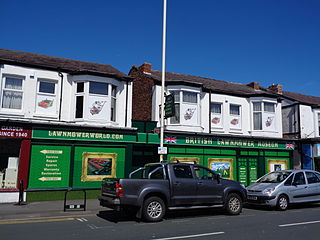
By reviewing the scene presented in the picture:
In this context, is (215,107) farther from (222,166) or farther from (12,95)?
(12,95)

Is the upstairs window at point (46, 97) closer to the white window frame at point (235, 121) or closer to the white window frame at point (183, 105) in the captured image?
the white window frame at point (183, 105)

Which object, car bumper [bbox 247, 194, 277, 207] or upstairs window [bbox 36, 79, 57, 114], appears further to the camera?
upstairs window [bbox 36, 79, 57, 114]

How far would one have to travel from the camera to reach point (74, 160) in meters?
14.2

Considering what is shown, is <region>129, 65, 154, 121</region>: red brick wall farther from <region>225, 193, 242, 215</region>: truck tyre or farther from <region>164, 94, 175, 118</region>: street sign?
<region>225, 193, 242, 215</region>: truck tyre

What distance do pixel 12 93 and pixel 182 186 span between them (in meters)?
9.73

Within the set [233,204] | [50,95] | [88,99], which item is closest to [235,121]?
[233,204]

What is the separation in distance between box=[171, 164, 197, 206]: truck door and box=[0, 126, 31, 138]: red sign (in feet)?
24.9

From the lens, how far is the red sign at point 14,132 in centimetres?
1295

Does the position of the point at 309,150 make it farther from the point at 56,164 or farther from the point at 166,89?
the point at 56,164

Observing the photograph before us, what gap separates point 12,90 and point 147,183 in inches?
355

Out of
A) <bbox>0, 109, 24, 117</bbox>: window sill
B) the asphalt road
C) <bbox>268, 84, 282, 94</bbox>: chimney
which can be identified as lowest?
the asphalt road

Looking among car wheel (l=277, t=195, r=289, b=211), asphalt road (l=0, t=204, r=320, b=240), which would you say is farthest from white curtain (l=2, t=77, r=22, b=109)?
car wheel (l=277, t=195, r=289, b=211)

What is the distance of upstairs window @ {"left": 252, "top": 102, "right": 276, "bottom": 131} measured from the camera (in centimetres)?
1985

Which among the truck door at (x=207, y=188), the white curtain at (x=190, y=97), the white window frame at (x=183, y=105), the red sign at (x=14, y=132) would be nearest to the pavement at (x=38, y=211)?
the red sign at (x=14, y=132)
